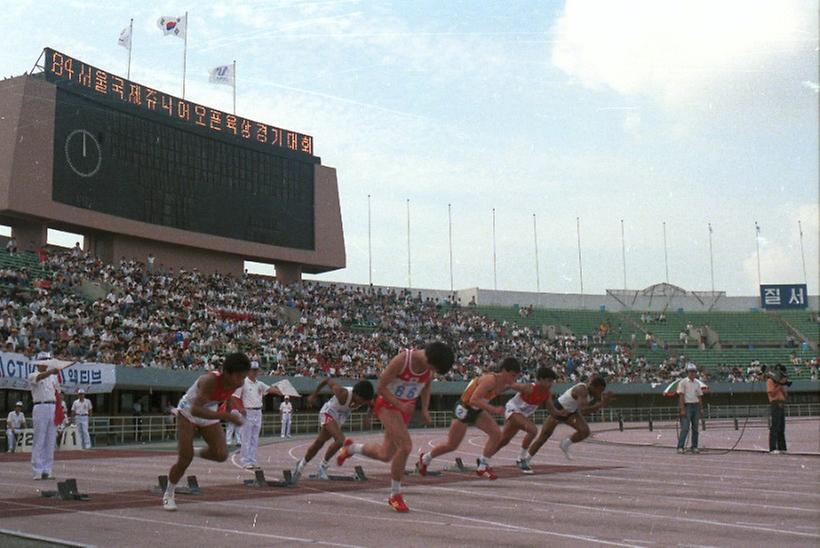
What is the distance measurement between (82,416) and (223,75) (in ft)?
107

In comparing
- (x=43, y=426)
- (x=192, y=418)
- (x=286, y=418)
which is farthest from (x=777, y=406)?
(x=286, y=418)

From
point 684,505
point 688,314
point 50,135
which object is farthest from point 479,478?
point 688,314

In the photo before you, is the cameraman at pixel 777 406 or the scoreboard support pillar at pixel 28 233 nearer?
the cameraman at pixel 777 406

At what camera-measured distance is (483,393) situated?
1384 centimetres

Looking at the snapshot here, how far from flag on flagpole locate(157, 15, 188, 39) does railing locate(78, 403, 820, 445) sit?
23.7 metres

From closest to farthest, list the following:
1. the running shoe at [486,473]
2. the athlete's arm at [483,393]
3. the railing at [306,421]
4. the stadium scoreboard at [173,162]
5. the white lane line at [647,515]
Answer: the white lane line at [647,515], the athlete's arm at [483,393], the running shoe at [486,473], the railing at [306,421], the stadium scoreboard at [173,162]

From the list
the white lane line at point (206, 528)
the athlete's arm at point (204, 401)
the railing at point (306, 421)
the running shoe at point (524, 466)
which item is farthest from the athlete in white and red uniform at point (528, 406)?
the white lane line at point (206, 528)

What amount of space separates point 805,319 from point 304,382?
54.2 metres

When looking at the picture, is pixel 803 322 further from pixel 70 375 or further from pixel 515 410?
pixel 515 410

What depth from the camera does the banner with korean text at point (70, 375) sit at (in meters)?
25.5

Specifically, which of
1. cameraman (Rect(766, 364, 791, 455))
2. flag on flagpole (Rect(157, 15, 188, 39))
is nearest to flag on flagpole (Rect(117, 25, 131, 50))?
flag on flagpole (Rect(157, 15, 188, 39))

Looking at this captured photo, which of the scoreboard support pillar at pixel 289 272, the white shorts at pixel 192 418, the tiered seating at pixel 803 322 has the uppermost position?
the scoreboard support pillar at pixel 289 272

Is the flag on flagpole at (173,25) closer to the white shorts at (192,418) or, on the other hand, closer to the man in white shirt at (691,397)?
the man in white shirt at (691,397)

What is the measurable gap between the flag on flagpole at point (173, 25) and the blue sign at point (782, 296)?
2319 inches
